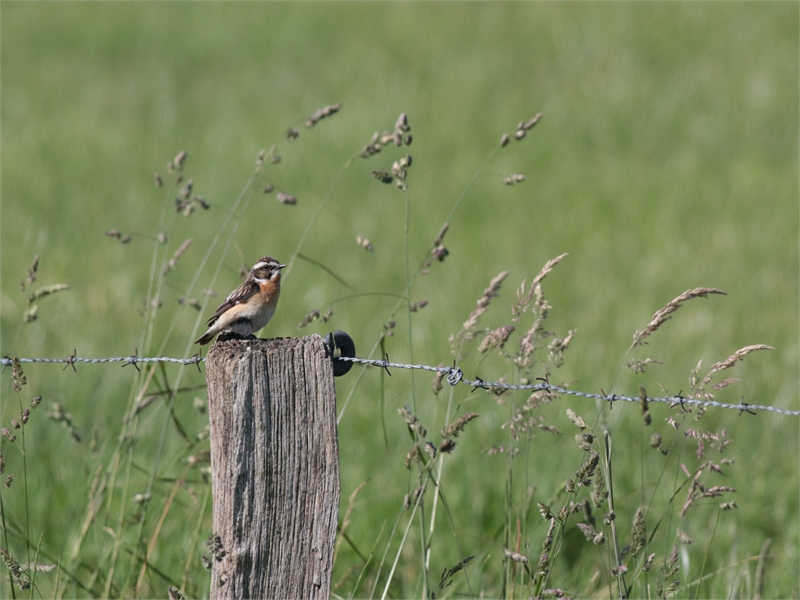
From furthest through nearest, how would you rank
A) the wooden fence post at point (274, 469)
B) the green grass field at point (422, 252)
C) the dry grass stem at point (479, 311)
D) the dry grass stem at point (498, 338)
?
the green grass field at point (422, 252), the dry grass stem at point (479, 311), the dry grass stem at point (498, 338), the wooden fence post at point (274, 469)

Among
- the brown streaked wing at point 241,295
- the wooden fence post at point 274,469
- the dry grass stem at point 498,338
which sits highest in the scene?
the brown streaked wing at point 241,295

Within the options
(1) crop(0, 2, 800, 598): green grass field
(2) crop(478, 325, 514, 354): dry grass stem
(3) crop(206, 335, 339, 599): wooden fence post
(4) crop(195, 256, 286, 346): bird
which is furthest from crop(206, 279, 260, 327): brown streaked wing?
(3) crop(206, 335, 339, 599): wooden fence post

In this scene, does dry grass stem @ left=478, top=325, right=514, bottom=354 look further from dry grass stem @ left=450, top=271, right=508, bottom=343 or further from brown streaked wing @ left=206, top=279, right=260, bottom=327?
brown streaked wing @ left=206, top=279, right=260, bottom=327

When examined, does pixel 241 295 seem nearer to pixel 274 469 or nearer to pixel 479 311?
pixel 479 311

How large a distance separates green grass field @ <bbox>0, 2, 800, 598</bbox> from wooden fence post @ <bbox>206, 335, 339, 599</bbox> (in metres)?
0.59

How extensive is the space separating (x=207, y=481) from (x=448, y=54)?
14.6 meters

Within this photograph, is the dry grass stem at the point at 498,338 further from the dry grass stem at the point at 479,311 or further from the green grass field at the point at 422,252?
the green grass field at the point at 422,252

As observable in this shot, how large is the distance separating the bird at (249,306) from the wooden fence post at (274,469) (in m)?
1.54

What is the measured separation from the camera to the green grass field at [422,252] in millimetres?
5113

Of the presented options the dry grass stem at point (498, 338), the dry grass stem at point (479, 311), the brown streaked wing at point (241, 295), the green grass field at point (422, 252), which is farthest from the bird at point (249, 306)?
the dry grass stem at point (498, 338)

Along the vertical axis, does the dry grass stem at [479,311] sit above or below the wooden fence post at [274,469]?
above

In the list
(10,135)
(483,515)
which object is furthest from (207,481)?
(10,135)

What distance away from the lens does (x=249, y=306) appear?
4.59 metres

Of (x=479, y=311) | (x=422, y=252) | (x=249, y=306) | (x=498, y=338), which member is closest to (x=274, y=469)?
(x=498, y=338)
